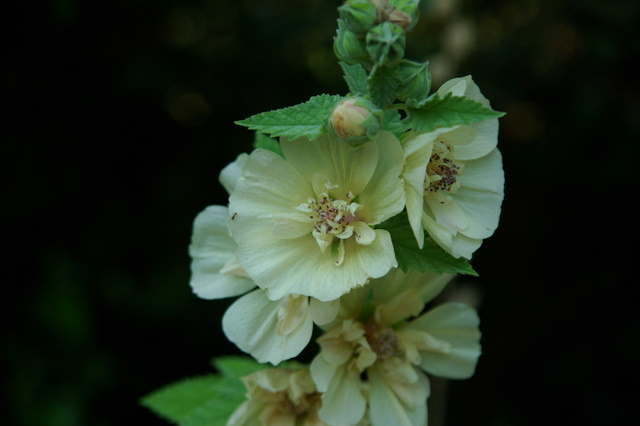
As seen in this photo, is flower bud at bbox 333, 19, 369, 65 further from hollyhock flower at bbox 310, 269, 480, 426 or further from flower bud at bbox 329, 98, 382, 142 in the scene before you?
hollyhock flower at bbox 310, 269, 480, 426

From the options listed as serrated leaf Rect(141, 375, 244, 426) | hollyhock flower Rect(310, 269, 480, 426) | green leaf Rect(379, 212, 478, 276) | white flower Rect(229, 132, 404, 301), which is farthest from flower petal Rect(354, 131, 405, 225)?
serrated leaf Rect(141, 375, 244, 426)

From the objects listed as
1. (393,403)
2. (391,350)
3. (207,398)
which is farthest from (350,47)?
(207,398)

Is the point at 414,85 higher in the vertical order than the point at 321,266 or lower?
higher

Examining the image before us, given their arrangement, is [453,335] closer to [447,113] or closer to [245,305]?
[245,305]

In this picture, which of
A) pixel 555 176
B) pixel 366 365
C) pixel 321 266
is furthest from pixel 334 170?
pixel 555 176

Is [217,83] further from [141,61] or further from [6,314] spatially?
[6,314]

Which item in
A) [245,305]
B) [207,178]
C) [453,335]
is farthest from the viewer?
[207,178]

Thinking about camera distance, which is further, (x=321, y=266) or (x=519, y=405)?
(x=519, y=405)
